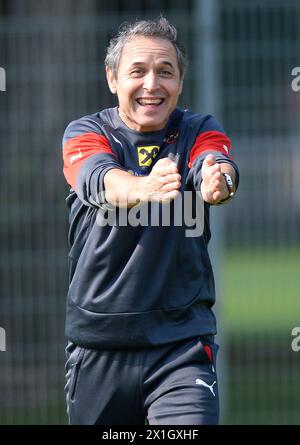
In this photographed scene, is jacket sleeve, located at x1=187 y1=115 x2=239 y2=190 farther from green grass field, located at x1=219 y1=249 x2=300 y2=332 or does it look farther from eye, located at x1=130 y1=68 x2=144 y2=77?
green grass field, located at x1=219 y1=249 x2=300 y2=332

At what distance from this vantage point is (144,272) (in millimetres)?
4766

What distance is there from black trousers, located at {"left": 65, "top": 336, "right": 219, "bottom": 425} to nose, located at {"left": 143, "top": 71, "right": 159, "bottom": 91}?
115cm

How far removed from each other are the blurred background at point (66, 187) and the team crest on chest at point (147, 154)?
347 cm

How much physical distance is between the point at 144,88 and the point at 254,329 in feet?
14.0

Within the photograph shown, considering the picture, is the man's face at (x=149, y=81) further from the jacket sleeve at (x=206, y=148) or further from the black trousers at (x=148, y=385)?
the black trousers at (x=148, y=385)

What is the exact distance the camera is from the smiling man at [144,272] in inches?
187

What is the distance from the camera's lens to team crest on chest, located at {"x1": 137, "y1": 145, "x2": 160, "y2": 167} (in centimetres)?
486
